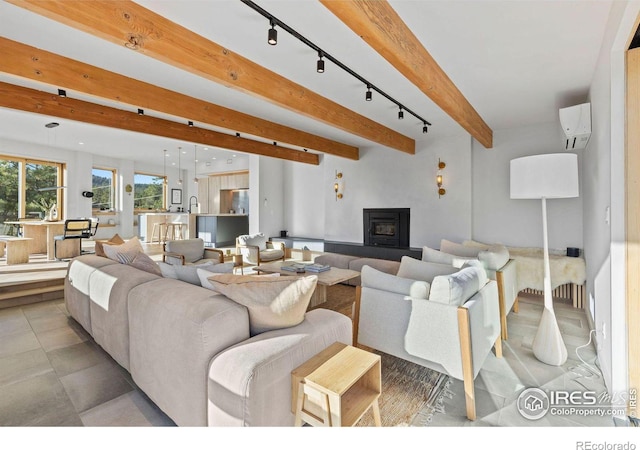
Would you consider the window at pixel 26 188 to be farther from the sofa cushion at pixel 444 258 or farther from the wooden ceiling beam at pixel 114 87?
the sofa cushion at pixel 444 258

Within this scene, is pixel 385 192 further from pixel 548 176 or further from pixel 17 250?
pixel 17 250

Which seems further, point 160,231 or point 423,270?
point 160,231

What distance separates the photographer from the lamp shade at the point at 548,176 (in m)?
2.39

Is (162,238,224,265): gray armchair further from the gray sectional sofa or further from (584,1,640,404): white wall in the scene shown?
(584,1,640,404): white wall

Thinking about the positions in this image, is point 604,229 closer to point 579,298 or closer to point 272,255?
point 579,298

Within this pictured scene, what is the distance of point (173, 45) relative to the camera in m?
2.11

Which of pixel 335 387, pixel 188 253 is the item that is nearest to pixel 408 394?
pixel 335 387

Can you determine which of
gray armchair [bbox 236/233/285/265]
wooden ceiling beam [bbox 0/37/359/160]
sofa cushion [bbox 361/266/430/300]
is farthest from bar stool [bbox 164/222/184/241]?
sofa cushion [bbox 361/266/430/300]

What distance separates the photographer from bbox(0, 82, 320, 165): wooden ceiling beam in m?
3.30

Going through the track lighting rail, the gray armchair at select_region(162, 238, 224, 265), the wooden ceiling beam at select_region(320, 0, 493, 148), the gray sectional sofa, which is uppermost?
the track lighting rail

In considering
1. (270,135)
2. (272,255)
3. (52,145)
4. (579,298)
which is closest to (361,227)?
(272,255)

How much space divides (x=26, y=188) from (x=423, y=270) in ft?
31.3

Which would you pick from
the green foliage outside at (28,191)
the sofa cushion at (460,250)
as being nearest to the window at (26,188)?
the green foliage outside at (28,191)

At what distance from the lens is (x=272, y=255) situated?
19.1ft
